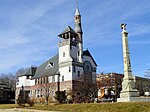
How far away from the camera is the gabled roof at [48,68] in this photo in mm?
63375

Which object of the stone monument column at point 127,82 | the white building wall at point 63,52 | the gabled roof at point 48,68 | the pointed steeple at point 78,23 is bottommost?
the stone monument column at point 127,82

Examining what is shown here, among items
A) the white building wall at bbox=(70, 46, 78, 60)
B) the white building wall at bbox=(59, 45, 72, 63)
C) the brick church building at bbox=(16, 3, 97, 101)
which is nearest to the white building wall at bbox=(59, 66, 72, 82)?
the brick church building at bbox=(16, 3, 97, 101)

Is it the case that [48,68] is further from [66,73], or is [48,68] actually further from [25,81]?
[25,81]

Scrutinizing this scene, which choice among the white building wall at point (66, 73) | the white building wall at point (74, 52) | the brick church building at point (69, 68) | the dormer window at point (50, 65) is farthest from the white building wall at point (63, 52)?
the dormer window at point (50, 65)

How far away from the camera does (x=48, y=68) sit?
2613 inches

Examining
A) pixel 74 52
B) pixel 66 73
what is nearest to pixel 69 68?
pixel 66 73

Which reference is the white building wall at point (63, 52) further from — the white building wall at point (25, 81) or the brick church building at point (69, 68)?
the white building wall at point (25, 81)

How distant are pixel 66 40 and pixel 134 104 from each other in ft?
129

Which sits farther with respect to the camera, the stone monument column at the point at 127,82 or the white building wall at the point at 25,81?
the white building wall at the point at 25,81

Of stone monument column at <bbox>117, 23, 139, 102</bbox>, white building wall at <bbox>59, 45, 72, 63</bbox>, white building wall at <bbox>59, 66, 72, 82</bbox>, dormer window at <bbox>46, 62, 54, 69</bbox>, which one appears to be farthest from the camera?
dormer window at <bbox>46, 62, 54, 69</bbox>

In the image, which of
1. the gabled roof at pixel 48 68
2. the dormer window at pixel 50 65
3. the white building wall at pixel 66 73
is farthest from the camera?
the dormer window at pixel 50 65

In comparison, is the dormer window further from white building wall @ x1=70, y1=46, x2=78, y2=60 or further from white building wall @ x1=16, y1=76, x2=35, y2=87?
white building wall @ x1=70, y1=46, x2=78, y2=60

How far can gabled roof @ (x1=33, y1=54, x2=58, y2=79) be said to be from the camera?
2495 inches

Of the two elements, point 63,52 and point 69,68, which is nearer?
point 69,68
